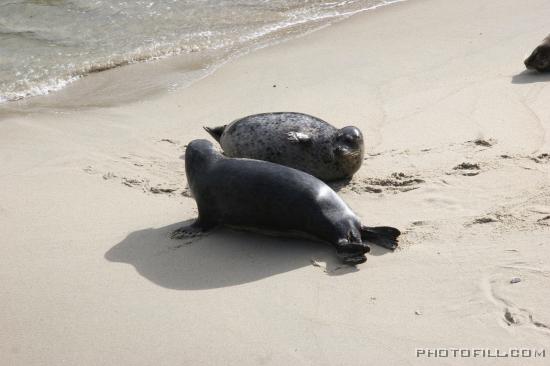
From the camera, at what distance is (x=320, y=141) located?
15.4 feet

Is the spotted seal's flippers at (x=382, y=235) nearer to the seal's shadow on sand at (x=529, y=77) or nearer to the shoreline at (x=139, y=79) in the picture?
the seal's shadow on sand at (x=529, y=77)

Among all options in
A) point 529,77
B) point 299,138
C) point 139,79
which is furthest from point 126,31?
point 529,77

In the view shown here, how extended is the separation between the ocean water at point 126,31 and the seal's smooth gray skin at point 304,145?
2769 millimetres

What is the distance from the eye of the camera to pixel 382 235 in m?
3.59

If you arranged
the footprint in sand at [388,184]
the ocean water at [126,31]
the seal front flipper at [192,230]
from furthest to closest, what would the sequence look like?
1. the ocean water at [126,31]
2. the footprint in sand at [388,184]
3. the seal front flipper at [192,230]

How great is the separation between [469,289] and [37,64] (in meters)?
6.02

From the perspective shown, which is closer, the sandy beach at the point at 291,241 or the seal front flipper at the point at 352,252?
the sandy beach at the point at 291,241

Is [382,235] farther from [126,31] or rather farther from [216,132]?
[126,31]

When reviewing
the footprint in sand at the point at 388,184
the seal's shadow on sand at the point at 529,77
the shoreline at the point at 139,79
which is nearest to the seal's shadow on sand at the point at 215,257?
the footprint in sand at the point at 388,184

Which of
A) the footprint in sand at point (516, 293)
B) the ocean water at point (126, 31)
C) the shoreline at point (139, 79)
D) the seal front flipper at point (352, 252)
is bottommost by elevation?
the footprint in sand at point (516, 293)

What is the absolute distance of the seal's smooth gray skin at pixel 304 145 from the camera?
15.1 ft

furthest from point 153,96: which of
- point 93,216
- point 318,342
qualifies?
point 318,342

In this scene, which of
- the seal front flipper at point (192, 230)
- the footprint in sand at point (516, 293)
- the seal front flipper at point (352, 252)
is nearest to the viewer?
the footprint in sand at point (516, 293)

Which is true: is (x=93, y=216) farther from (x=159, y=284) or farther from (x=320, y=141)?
(x=320, y=141)
